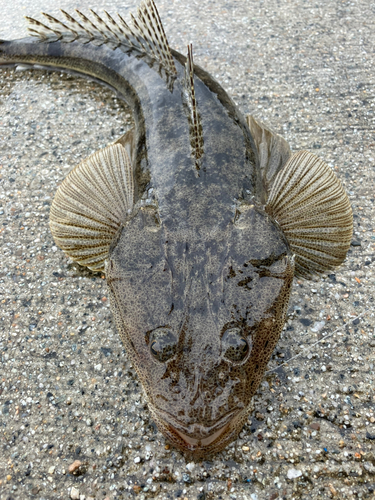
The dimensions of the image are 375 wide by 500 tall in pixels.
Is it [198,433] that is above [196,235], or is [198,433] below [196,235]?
below

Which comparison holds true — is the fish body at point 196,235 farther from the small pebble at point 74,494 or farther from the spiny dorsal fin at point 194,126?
the small pebble at point 74,494

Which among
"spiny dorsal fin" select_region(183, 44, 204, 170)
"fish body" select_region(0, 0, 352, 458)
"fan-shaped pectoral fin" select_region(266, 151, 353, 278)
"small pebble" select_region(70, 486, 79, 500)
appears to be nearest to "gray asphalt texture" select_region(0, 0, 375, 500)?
"small pebble" select_region(70, 486, 79, 500)

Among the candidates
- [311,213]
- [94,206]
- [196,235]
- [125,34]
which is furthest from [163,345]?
[125,34]

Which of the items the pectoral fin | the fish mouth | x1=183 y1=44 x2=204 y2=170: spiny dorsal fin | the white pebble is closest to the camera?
the fish mouth

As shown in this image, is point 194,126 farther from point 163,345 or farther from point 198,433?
point 198,433

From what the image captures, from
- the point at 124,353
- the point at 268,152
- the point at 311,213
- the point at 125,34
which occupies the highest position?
the point at 125,34

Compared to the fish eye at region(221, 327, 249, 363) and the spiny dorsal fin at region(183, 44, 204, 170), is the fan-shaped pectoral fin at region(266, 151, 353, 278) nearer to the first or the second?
the spiny dorsal fin at region(183, 44, 204, 170)
